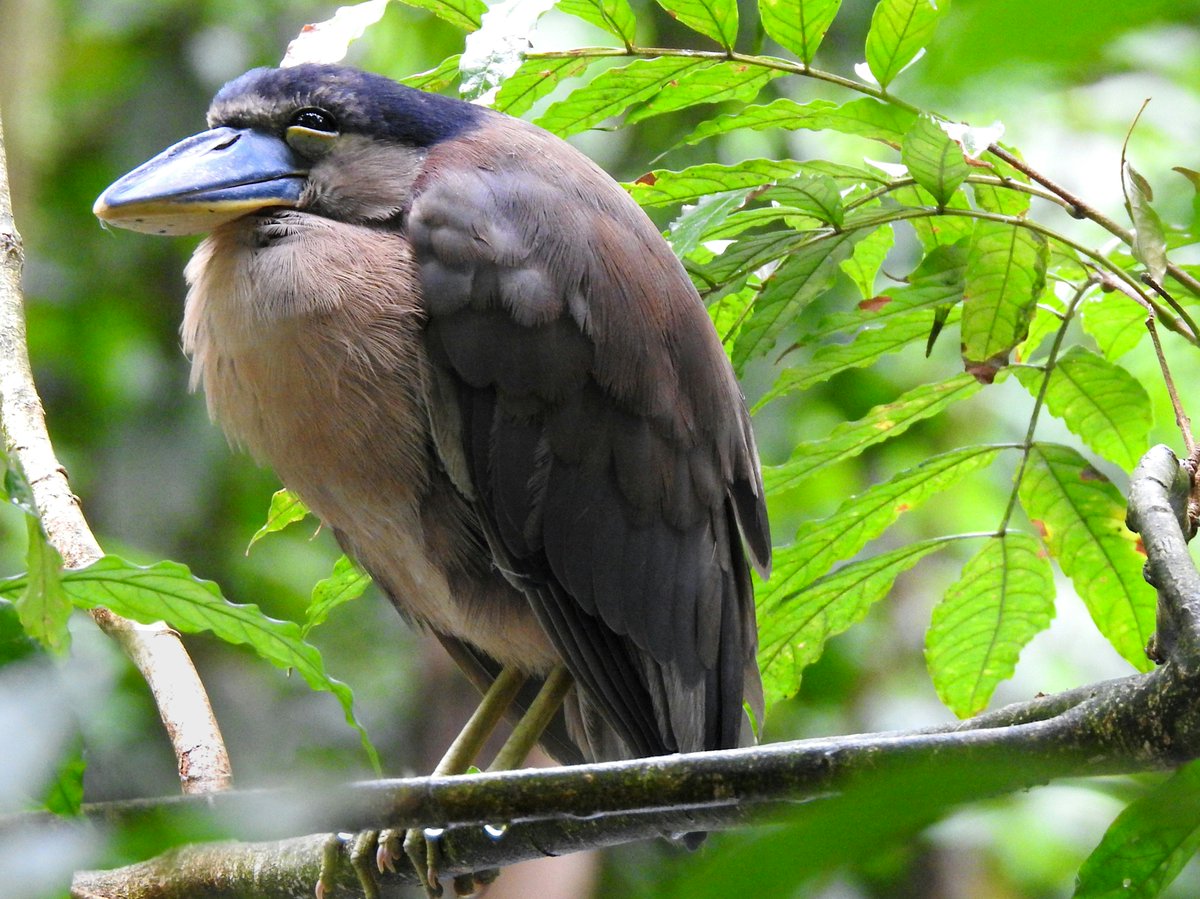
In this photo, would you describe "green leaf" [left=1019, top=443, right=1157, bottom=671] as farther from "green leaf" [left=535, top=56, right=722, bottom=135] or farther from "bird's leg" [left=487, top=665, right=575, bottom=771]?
"bird's leg" [left=487, top=665, right=575, bottom=771]

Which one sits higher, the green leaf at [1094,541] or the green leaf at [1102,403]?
the green leaf at [1102,403]

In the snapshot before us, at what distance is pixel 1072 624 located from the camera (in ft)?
14.3

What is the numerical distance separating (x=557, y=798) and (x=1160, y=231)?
0.90m

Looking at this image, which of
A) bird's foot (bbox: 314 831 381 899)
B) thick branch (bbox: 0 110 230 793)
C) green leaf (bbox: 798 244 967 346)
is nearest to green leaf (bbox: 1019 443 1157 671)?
green leaf (bbox: 798 244 967 346)

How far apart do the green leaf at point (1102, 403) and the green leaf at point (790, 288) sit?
32cm

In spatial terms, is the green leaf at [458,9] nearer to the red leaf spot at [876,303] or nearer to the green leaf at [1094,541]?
the red leaf spot at [876,303]

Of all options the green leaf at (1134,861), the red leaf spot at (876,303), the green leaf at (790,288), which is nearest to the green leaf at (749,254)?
the green leaf at (790,288)

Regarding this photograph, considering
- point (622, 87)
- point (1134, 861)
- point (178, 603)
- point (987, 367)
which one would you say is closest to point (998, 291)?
point (987, 367)

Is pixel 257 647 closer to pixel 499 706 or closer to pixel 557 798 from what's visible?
pixel 557 798

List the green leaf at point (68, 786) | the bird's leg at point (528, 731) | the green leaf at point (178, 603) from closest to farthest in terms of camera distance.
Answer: the green leaf at point (68, 786), the green leaf at point (178, 603), the bird's leg at point (528, 731)

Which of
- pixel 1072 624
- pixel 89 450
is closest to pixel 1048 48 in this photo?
pixel 1072 624

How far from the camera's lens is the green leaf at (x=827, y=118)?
62.5 inches

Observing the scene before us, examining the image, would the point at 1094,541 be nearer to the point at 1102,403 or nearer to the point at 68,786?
the point at 1102,403

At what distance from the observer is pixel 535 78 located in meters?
1.77
